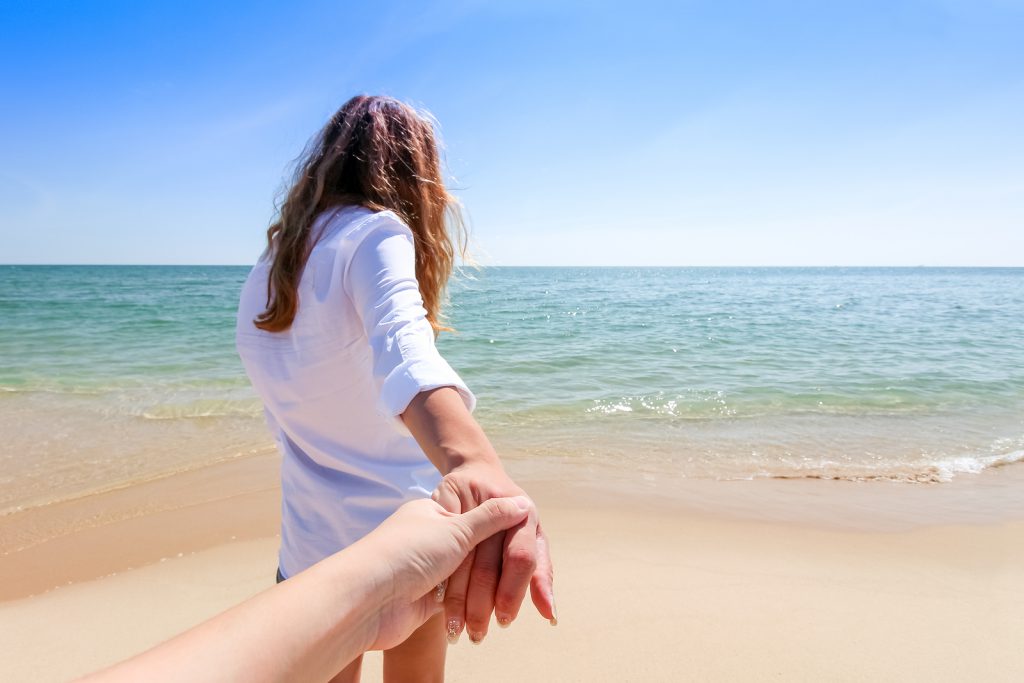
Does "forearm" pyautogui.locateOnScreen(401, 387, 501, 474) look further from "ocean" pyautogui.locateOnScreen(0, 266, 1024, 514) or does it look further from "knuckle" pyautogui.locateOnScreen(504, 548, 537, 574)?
"ocean" pyautogui.locateOnScreen(0, 266, 1024, 514)

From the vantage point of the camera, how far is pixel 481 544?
2.99 feet

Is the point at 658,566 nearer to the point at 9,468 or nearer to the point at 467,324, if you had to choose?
the point at 9,468

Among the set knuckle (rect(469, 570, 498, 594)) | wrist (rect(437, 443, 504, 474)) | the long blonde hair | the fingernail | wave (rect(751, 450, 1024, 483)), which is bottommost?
wave (rect(751, 450, 1024, 483))

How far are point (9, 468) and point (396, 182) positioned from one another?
569 cm

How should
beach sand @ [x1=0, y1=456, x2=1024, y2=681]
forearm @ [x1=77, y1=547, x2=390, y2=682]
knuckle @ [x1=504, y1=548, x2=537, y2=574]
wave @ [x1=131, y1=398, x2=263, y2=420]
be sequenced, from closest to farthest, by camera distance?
forearm @ [x1=77, y1=547, x2=390, y2=682], knuckle @ [x1=504, y1=548, x2=537, y2=574], beach sand @ [x1=0, y1=456, x2=1024, y2=681], wave @ [x1=131, y1=398, x2=263, y2=420]

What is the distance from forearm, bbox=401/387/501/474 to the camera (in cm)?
94

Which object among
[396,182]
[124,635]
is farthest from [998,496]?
[124,635]

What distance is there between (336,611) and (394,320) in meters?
0.49

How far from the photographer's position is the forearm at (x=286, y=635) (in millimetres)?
609

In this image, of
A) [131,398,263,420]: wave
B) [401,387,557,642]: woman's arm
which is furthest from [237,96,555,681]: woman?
[131,398,263,420]: wave

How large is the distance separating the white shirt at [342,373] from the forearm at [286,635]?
37 cm

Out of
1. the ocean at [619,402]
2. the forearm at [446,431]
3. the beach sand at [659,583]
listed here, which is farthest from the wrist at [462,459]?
the beach sand at [659,583]

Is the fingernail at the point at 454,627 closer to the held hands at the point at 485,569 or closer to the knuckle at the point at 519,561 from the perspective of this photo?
the held hands at the point at 485,569

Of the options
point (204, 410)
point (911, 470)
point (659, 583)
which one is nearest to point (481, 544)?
point (659, 583)
